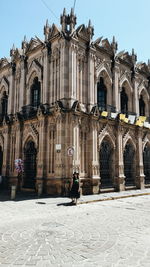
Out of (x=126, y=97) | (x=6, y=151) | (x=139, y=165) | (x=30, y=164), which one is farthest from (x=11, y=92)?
(x=139, y=165)

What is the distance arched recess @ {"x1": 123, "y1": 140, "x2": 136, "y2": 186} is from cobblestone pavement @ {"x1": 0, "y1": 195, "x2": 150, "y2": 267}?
1062 centimetres

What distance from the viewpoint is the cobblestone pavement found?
178 inches

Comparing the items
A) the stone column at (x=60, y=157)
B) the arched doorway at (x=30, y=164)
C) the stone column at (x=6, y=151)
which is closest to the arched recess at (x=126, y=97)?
the stone column at (x=60, y=157)

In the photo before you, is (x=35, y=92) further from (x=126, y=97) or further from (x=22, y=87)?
(x=126, y=97)

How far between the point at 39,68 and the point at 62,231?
14723mm

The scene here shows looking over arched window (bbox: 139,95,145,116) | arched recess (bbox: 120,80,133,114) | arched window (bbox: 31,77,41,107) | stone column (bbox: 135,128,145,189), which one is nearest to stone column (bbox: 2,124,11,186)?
arched window (bbox: 31,77,41,107)

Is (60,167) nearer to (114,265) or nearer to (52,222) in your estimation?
(52,222)

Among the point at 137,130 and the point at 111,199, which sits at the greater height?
the point at 137,130

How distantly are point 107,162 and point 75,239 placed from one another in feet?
40.8

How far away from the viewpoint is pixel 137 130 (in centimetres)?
2059

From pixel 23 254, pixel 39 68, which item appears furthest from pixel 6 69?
pixel 23 254

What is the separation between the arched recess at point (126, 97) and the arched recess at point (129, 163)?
363cm

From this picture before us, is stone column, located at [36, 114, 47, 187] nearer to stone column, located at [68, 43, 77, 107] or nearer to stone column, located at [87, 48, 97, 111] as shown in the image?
stone column, located at [68, 43, 77, 107]

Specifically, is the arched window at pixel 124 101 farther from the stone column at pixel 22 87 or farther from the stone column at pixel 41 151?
the stone column at pixel 22 87
